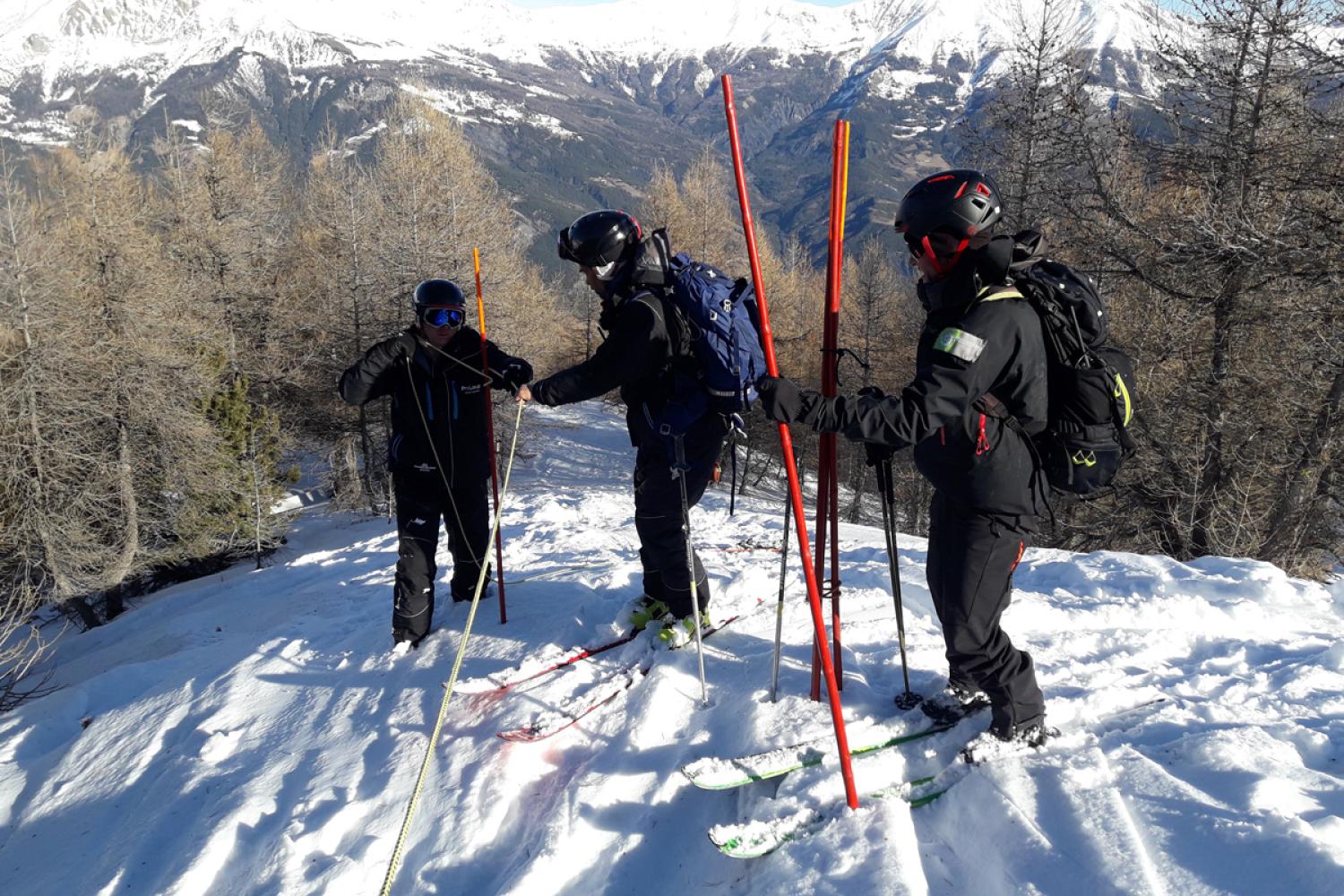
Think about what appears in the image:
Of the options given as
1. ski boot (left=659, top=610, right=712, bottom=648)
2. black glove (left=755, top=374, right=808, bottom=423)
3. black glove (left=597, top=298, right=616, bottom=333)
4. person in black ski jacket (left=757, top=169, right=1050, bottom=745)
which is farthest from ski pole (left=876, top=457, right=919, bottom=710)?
black glove (left=597, top=298, right=616, bottom=333)

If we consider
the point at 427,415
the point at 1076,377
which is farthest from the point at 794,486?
the point at 427,415

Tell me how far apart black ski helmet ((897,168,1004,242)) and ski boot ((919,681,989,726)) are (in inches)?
85.0

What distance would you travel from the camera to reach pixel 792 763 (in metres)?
3.36

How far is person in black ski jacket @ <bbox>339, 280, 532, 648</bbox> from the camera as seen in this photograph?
5.34m

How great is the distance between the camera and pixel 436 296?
5371 mm

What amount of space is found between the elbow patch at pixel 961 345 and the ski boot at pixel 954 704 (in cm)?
176

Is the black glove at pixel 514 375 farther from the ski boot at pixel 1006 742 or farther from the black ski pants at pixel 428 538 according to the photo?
the ski boot at pixel 1006 742

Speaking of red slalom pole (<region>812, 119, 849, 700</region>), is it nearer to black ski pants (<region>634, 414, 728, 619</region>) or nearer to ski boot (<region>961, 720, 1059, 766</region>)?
A: ski boot (<region>961, 720, 1059, 766</region>)

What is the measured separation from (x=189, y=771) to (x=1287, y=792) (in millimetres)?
5306

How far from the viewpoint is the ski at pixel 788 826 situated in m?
2.95

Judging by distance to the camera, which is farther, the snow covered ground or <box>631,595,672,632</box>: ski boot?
<box>631,595,672,632</box>: ski boot

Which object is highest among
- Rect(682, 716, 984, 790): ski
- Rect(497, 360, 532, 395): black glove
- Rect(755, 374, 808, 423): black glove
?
Rect(755, 374, 808, 423): black glove

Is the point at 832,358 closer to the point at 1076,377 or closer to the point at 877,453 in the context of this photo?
the point at 877,453

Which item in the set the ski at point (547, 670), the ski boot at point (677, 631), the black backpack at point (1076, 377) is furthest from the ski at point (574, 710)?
the black backpack at point (1076, 377)
